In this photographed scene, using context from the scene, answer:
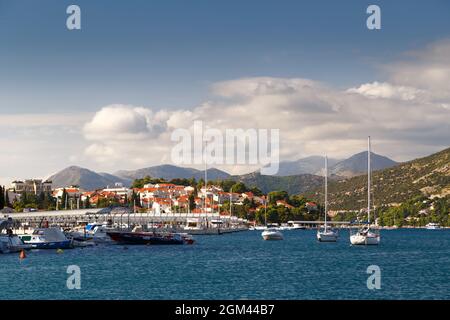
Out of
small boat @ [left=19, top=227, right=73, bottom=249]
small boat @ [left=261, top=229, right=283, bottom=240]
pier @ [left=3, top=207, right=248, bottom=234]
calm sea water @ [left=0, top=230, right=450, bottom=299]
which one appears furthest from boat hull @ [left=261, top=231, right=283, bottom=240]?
calm sea water @ [left=0, top=230, right=450, bottom=299]

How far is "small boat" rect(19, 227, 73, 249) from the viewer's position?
205 feet

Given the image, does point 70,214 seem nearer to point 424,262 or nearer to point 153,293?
point 424,262

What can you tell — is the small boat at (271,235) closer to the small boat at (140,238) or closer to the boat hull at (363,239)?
the small boat at (140,238)

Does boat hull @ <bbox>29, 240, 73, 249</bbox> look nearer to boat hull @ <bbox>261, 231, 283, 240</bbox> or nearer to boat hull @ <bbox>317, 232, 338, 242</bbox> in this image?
boat hull @ <bbox>317, 232, 338, 242</bbox>

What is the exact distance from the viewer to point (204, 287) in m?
33.4

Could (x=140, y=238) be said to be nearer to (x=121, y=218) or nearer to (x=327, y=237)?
(x=327, y=237)

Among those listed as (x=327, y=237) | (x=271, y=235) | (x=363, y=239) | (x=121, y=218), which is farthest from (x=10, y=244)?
(x=121, y=218)

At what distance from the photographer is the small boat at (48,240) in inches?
2454

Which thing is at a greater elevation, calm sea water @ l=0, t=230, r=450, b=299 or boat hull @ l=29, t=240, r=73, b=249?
boat hull @ l=29, t=240, r=73, b=249

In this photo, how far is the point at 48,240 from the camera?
62844 mm

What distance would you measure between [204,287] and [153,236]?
140ft

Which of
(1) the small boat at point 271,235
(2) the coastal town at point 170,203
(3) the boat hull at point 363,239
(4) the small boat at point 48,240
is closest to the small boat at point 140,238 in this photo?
(4) the small boat at point 48,240

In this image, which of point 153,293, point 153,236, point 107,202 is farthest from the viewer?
point 107,202
